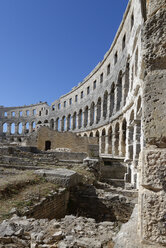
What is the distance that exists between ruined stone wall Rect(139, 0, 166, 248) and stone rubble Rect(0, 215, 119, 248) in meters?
1.18

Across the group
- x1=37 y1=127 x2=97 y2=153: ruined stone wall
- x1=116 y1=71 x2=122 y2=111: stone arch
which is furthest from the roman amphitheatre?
x1=37 y1=127 x2=97 y2=153: ruined stone wall

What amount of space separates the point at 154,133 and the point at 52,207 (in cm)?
444

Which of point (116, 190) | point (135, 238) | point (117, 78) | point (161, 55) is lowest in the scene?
point (116, 190)

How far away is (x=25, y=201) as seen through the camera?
4535 millimetres

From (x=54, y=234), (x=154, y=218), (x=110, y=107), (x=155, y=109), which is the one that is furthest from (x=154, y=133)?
(x=110, y=107)

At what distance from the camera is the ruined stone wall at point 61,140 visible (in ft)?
74.5

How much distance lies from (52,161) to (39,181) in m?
7.13

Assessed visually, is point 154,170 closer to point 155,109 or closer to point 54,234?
point 155,109

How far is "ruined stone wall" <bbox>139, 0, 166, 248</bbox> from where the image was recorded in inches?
64.3

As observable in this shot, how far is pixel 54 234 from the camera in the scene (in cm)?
289

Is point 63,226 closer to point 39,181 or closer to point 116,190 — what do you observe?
point 39,181

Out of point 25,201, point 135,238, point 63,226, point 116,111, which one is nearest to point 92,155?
point 116,111

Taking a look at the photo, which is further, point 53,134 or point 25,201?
point 53,134

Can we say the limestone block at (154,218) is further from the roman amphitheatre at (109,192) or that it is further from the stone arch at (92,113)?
the stone arch at (92,113)
